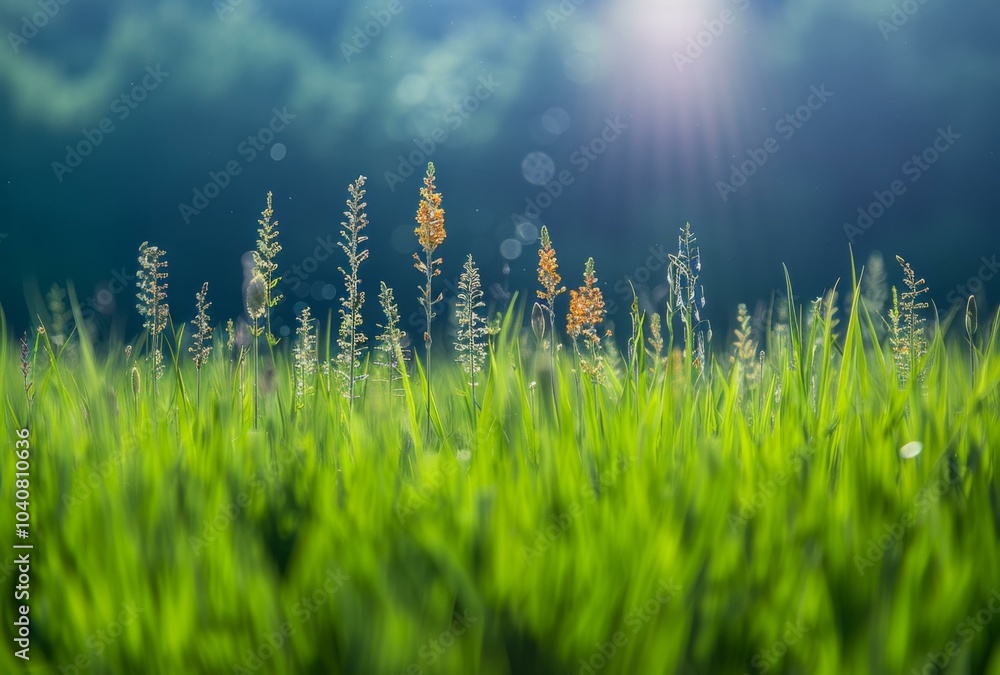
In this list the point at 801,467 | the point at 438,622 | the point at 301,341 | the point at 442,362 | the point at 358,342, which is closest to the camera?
the point at 438,622

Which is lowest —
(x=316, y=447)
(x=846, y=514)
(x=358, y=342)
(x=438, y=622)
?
(x=438, y=622)

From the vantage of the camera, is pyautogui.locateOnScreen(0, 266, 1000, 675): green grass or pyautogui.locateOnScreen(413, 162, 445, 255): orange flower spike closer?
pyautogui.locateOnScreen(0, 266, 1000, 675): green grass

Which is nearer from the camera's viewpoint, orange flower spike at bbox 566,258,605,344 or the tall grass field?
the tall grass field

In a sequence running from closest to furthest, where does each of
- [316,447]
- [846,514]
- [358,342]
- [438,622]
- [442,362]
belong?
[438,622], [846,514], [316,447], [358,342], [442,362]

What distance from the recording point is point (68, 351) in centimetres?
313

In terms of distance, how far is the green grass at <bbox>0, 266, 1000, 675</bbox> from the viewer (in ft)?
3.17

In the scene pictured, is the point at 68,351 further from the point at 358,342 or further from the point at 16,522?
the point at 16,522

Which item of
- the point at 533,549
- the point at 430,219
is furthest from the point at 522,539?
the point at 430,219

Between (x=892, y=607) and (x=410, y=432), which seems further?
(x=410, y=432)

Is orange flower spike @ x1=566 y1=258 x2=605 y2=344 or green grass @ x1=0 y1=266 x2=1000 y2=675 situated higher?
orange flower spike @ x1=566 y1=258 x2=605 y2=344

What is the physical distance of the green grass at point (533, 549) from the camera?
3.17 ft

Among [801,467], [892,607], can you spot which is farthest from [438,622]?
[801,467]

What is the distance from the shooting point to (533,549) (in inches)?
45.8

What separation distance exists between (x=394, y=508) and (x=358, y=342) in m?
1.08
